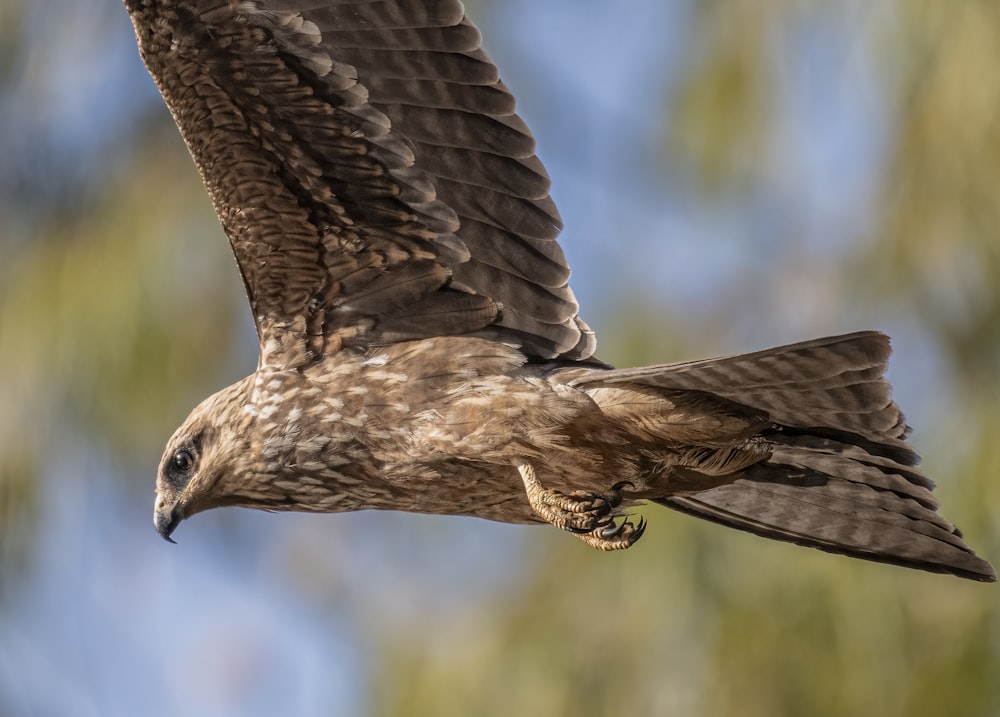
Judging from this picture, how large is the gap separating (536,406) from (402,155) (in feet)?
2.51

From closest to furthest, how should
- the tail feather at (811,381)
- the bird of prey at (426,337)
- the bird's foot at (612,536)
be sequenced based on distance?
1. the tail feather at (811,381)
2. the bird's foot at (612,536)
3. the bird of prey at (426,337)

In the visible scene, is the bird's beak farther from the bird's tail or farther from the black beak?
the bird's tail

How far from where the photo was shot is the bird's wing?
4.27 metres

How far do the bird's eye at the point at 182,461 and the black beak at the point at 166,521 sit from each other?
12cm

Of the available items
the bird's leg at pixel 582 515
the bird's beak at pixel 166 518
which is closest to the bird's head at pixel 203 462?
the bird's beak at pixel 166 518

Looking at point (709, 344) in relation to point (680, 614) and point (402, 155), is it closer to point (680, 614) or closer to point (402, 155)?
point (680, 614)

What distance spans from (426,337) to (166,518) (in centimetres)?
95

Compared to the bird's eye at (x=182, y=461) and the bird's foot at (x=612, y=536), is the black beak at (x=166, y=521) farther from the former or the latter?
the bird's foot at (x=612, y=536)

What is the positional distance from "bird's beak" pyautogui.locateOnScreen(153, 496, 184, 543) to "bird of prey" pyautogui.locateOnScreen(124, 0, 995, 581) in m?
0.07

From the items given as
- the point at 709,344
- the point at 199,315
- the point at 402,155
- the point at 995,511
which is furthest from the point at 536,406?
the point at 199,315

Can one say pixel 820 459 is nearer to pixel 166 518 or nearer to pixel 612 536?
pixel 612 536

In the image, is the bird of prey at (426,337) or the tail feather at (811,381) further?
the bird of prey at (426,337)

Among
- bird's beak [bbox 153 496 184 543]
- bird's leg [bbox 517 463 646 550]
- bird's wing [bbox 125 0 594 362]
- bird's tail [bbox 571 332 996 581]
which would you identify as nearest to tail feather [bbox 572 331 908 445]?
bird's tail [bbox 571 332 996 581]

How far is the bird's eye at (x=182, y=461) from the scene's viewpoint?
4730 millimetres
